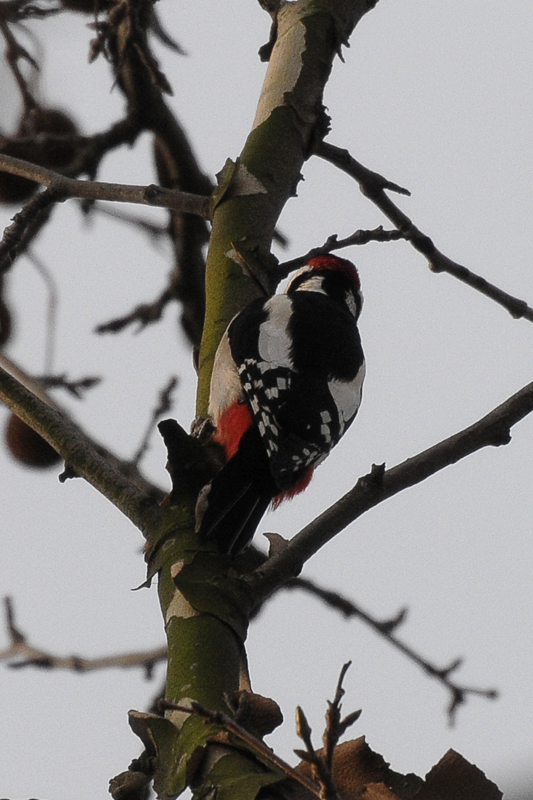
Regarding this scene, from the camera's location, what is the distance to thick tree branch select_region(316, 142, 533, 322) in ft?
7.36

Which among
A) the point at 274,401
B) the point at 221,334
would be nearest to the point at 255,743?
the point at 221,334

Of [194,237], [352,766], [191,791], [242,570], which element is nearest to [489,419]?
[242,570]

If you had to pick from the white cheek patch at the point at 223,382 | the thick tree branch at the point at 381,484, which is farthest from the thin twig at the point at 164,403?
the thick tree branch at the point at 381,484

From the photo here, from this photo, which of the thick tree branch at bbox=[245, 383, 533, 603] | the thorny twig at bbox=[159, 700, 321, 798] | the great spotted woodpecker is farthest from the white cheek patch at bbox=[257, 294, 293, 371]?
the thorny twig at bbox=[159, 700, 321, 798]

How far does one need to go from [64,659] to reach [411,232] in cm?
122

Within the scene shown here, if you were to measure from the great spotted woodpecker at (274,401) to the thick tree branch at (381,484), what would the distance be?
0.16 metres

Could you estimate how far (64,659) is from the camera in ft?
8.05

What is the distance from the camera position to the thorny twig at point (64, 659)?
2381mm

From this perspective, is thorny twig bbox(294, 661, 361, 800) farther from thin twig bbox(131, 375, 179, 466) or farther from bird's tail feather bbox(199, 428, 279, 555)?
thin twig bbox(131, 375, 179, 466)

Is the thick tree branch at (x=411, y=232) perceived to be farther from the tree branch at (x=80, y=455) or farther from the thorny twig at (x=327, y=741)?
the thorny twig at (x=327, y=741)

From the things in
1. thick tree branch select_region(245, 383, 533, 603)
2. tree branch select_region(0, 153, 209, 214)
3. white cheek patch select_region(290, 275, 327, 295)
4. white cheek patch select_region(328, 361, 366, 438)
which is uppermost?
white cheek patch select_region(290, 275, 327, 295)

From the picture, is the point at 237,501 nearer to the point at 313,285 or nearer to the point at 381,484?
the point at 381,484

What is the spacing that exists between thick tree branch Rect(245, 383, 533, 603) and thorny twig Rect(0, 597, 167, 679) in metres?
0.82

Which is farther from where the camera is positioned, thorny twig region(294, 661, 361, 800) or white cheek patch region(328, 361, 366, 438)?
white cheek patch region(328, 361, 366, 438)
